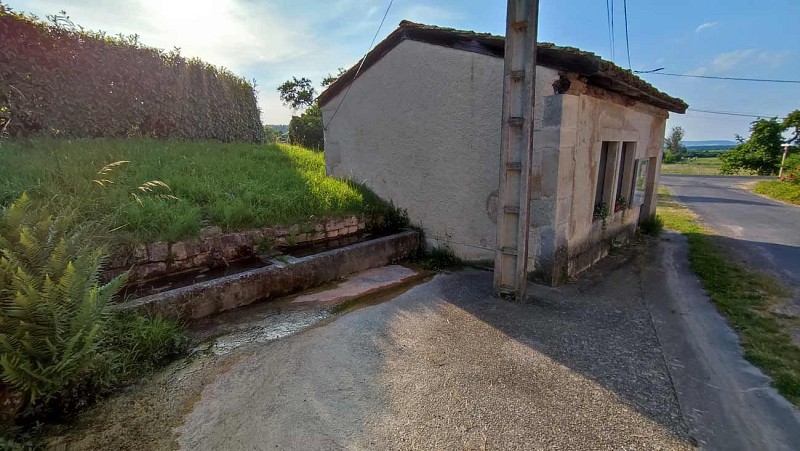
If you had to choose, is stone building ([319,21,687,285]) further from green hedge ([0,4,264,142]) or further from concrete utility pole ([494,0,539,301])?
green hedge ([0,4,264,142])

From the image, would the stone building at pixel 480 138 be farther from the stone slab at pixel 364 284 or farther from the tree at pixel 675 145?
the tree at pixel 675 145

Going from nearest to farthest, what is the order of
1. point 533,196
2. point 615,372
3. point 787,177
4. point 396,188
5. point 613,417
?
point 613,417 < point 615,372 < point 533,196 < point 396,188 < point 787,177

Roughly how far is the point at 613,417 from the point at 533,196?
281 cm

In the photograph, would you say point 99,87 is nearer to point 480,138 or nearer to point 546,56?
point 480,138

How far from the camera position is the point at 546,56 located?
4203mm

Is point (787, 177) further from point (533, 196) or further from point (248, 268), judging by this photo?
point (248, 268)

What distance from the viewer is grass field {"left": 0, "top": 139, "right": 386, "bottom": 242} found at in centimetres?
389

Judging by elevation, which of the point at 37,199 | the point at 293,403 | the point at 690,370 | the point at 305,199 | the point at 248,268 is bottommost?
the point at 690,370

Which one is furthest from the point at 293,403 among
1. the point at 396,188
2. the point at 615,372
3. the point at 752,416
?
the point at 396,188

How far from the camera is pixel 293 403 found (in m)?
2.44

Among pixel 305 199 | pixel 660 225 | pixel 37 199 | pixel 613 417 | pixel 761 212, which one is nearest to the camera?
pixel 613 417

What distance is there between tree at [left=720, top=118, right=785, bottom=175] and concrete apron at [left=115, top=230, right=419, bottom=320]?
3615 centimetres

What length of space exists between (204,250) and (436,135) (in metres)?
3.58

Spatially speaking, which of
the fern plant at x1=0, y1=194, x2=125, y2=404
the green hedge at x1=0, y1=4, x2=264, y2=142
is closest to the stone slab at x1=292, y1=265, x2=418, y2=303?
the fern plant at x1=0, y1=194, x2=125, y2=404
